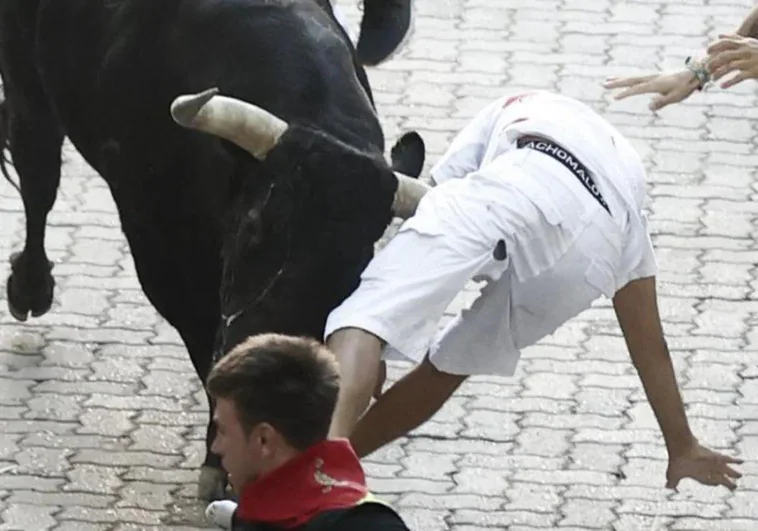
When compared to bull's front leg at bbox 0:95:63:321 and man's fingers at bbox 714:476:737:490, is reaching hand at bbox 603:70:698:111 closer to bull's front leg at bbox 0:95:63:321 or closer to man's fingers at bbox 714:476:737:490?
man's fingers at bbox 714:476:737:490

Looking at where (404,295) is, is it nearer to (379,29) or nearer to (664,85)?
(664,85)

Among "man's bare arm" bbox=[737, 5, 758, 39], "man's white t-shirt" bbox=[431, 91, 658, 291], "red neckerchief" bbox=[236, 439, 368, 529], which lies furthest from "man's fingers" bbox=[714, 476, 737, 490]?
"red neckerchief" bbox=[236, 439, 368, 529]

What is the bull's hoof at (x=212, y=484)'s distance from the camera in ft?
20.3

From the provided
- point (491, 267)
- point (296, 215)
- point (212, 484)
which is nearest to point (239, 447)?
point (296, 215)

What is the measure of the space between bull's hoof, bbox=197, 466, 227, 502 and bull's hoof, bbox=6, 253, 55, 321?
154 centimetres

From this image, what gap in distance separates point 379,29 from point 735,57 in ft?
7.95

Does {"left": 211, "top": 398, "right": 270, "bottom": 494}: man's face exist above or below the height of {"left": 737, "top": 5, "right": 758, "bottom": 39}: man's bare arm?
above

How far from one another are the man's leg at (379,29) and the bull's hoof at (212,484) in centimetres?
210

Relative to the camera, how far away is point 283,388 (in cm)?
374

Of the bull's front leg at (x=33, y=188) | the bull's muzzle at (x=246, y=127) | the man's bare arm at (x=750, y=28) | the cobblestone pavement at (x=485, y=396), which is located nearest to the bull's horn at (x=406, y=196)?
the bull's muzzle at (x=246, y=127)

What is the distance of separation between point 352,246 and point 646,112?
4821mm

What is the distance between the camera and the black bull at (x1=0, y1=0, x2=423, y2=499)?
5.16m

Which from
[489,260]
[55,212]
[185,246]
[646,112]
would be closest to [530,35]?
[646,112]

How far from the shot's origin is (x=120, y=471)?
21.2 ft
